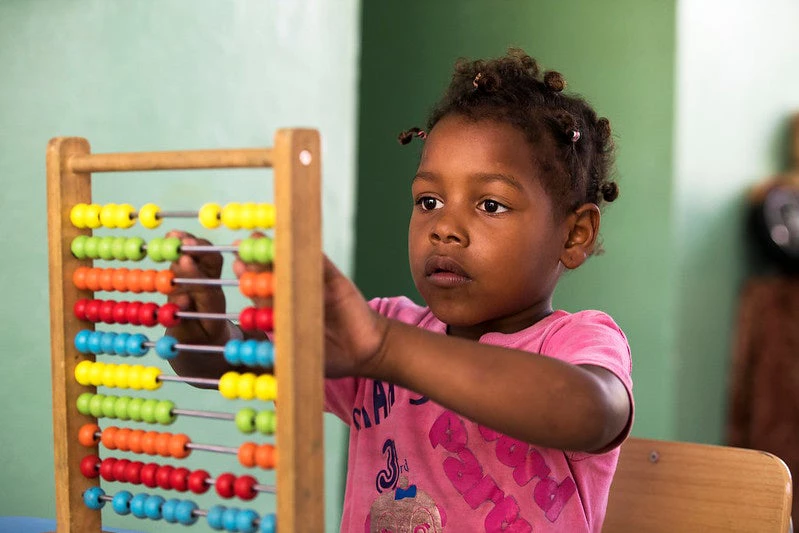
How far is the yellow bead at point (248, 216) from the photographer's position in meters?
0.94

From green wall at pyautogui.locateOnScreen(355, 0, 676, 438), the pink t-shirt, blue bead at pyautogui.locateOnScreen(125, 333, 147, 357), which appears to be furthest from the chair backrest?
green wall at pyautogui.locateOnScreen(355, 0, 676, 438)

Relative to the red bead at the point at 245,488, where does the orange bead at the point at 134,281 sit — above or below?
above

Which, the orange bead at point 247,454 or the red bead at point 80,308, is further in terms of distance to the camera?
the red bead at point 80,308

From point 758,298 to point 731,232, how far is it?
0.22 m

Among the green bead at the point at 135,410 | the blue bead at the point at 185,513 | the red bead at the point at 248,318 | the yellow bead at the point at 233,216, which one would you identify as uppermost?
the yellow bead at the point at 233,216

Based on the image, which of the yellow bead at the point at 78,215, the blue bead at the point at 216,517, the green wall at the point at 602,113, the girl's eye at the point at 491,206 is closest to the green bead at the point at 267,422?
the blue bead at the point at 216,517

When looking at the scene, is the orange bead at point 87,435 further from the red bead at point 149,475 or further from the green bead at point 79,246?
the green bead at point 79,246

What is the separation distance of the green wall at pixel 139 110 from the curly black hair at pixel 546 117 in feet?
1.94

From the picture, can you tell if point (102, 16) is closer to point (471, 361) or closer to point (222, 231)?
point (222, 231)

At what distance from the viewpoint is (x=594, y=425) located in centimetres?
93

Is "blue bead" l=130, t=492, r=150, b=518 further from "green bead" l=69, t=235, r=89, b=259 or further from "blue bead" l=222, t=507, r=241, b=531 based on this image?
"green bead" l=69, t=235, r=89, b=259

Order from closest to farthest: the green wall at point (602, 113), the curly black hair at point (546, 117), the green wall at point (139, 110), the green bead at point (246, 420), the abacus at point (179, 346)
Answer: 1. the abacus at point (179, 346)
2. the green bead at point (246, 420)
3. the curly black hair at point (546, 117)
4. the green wall at point (139, 110)
5. the green wall at point (602, 113)

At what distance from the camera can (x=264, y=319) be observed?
0.93m

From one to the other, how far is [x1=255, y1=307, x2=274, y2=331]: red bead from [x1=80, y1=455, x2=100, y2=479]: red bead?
0.93ft
